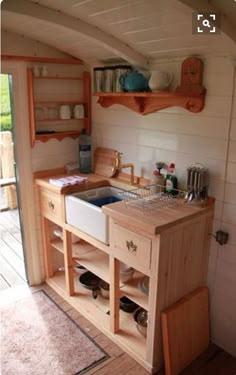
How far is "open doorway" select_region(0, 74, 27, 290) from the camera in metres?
2.39

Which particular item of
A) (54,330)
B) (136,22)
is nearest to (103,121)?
(136,22)

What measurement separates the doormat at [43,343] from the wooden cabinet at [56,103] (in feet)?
4.40

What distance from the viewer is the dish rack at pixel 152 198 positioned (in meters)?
1.91

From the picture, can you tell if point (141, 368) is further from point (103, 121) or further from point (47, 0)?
point (47, 0)

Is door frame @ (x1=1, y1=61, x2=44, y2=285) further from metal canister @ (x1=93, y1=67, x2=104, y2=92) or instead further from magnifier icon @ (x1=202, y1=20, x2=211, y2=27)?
magnifier icon @ (x1=202, y1=20, x2=211, y2=27)

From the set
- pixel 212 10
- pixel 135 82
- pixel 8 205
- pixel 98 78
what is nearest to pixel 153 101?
pixel 135 82

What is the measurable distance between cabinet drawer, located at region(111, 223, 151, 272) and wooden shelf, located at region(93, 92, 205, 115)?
0.84m

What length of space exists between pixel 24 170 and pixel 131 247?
121cm

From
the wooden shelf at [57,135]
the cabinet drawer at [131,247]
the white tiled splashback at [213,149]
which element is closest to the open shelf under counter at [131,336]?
the white tiled splashback at [213,149]

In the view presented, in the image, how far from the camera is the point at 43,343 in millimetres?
2145

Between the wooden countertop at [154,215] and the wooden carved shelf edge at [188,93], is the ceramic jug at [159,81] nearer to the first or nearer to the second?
the wooden carved shelf edge at [188,93]

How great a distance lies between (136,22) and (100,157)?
4.02 ft

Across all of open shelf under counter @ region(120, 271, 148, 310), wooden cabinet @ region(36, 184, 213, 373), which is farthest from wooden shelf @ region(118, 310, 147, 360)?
open shelf under counter @ region(120, 271, 148, 310)

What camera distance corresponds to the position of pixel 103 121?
103 inches
